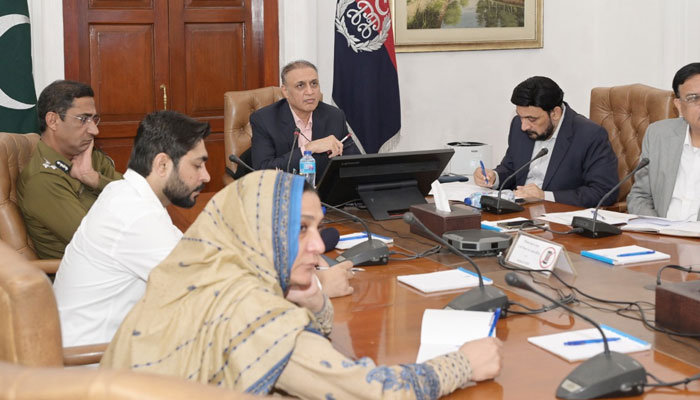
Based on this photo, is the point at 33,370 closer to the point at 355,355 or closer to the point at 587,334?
the point at 355,355

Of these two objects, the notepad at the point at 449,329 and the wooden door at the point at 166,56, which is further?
the wooden door at the point at 166,56

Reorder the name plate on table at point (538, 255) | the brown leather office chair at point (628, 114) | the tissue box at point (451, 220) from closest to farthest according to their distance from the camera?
the name plate on table at point (538, 255) → the tissue box at point (451, 220) → the brown leather office chair at point (628, 114)

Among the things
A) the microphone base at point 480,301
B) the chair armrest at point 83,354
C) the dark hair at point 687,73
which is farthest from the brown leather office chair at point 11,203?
the dark hair at point 687,73

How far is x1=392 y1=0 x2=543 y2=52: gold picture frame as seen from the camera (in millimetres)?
5703

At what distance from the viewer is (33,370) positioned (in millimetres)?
827

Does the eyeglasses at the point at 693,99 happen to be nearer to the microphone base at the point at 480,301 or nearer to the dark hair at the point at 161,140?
the microphone base at the point at 480,301

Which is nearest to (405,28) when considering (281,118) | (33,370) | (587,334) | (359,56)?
(359,56)

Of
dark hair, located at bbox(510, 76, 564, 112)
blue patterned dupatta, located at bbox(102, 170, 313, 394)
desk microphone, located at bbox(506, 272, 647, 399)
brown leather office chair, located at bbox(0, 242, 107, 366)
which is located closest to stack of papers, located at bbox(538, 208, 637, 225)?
dark hair, located at bbox(510, 76, 564, 112)

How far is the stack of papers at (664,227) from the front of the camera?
294 centimetres

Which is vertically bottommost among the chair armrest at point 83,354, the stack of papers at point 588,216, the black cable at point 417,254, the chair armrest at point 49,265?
the chair armrest at point 83,354

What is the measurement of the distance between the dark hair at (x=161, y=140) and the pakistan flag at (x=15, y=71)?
238cm

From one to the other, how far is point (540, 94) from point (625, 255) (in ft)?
5.38

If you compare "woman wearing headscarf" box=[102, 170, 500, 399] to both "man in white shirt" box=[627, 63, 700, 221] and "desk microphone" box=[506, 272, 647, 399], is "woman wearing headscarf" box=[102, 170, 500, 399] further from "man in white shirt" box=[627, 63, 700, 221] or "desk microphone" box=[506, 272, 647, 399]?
"man in white shirt" box=[627, 63, 700, 221]

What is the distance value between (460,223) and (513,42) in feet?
11.8
